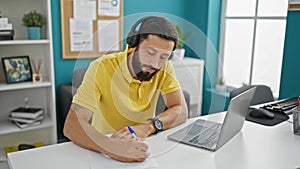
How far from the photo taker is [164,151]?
1182mm

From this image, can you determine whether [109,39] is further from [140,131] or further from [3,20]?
[3,20]

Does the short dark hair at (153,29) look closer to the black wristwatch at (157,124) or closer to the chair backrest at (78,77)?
the chair backrest at (78,77)

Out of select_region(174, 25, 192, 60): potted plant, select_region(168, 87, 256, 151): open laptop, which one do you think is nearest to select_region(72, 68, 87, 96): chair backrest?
select_region(174, 25, 192, 60): potted plant

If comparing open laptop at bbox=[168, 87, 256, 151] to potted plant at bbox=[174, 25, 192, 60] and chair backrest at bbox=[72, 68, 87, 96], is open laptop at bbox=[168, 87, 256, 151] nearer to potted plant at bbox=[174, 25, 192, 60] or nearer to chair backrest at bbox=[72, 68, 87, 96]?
potted plant at bbox=[174, 25, 192, 60]

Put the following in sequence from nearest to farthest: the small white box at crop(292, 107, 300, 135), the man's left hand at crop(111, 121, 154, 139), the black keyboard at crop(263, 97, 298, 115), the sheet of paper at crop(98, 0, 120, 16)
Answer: the man's left hand at crop(111, 121, 154, 139)
the small white box at crop(292, 107, 300, 135)
the black keyboard at crop(263, 97, 298, 115)
the sheet of paper at crop(98, 0, 120, 16)

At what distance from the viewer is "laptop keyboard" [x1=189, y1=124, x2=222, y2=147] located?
125cm

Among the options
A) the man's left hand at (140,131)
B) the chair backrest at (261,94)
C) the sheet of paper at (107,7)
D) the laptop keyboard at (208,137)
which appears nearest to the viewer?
the man's left hand at (140,131)

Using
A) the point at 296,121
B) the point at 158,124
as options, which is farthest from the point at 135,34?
the point at 296,121

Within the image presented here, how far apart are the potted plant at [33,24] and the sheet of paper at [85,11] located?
409 millimetres

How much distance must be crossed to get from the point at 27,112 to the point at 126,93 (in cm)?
167

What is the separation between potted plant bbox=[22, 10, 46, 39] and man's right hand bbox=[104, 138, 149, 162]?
5.49 ft

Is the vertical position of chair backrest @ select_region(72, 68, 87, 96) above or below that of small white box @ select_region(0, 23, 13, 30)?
below

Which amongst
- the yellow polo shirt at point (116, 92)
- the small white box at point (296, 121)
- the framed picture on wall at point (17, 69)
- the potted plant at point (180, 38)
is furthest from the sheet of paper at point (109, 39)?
the framed picture on wall at point (17, 69)

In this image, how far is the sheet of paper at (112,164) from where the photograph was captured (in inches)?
40.7
